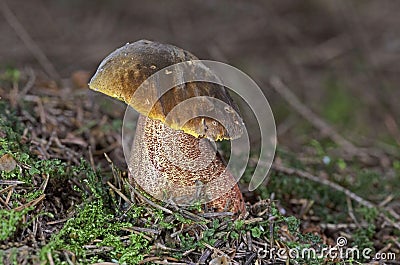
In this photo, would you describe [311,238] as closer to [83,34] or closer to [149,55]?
[149,55]

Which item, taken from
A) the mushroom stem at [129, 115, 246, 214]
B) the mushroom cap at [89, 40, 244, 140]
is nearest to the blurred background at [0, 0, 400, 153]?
the mushroom stem at [129, 115, 246, 214]

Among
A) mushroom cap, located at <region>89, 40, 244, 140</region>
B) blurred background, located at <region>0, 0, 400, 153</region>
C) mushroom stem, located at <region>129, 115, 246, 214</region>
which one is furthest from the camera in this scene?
blurred background, located at <region>0, 0, 400, 153</region>

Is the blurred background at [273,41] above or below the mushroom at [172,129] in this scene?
above

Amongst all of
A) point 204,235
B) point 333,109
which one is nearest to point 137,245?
point 204,235

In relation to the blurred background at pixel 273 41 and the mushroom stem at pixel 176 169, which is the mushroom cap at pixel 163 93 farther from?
the blurred background at pixel 273 41

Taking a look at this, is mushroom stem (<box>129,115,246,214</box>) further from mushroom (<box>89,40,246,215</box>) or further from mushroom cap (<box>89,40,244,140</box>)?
mushroom cap (<box>89,40,244,140</box>)

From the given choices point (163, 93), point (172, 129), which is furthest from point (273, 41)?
point (163, 93)

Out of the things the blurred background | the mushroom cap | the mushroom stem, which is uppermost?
the blurred background

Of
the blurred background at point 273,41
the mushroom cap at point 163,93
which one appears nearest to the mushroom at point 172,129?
the mushroom cap at point 163,93
